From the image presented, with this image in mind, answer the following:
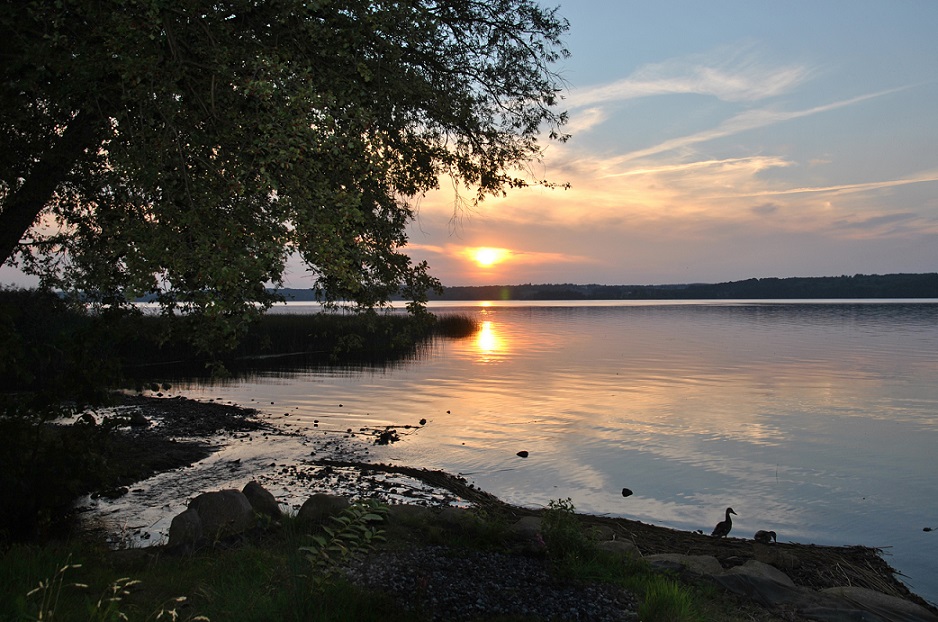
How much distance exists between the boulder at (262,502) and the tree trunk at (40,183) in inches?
215

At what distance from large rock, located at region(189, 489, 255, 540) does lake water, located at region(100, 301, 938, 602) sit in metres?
6.88

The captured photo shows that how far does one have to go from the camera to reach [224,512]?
10.7 metres

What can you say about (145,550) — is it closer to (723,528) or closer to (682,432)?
(723,528)

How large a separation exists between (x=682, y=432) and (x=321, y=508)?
54.9 ft

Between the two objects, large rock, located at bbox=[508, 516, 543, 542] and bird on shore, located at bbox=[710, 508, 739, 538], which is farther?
bird on shore, located at bbox=[710, 508, 739, 538]

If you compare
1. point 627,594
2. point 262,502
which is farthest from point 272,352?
point 627,594

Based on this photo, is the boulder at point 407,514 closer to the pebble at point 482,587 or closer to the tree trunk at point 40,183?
the pebble at point 482,587

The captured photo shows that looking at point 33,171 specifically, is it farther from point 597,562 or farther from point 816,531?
point 816,531

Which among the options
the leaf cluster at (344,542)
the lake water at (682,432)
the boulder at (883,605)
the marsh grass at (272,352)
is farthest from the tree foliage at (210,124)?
→ the marsh grass at (272,352)

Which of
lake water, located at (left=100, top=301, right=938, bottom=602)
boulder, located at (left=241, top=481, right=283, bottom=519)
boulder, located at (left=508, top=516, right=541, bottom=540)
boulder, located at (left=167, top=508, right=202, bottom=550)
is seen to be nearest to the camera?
boulder, located at (left=167, top=508, right=202, bottom=550)

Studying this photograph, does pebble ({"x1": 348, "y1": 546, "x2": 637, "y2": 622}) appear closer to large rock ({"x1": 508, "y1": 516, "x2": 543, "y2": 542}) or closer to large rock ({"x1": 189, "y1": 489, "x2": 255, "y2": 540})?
large rock ({"x1": 508, "y1": 516, "x2": 543, "y2": 542})

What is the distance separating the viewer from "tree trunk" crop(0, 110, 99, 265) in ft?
31.8

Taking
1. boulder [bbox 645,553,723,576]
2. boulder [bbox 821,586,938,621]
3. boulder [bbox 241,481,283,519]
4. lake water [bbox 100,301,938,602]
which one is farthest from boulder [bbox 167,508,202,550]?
boulder [bbox 821,586,938,621]

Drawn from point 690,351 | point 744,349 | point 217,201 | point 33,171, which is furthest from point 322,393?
point 744,349
